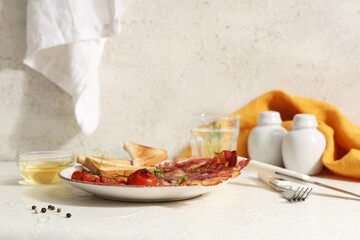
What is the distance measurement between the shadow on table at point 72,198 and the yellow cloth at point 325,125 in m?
0.45

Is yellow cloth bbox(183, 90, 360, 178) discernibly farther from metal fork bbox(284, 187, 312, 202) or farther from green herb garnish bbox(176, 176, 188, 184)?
green herb garnish bbox(176, 176, 188, 184)

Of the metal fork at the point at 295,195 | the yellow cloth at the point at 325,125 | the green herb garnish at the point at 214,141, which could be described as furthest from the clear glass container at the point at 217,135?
the metal fork at the point at 295,195

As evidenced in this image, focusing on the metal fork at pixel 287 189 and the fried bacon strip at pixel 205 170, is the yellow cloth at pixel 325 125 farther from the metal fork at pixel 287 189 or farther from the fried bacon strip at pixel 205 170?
the fried bacon strip at pixel 205 170

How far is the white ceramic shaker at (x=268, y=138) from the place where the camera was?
1.25 metres

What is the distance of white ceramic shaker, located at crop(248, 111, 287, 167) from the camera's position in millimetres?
1251

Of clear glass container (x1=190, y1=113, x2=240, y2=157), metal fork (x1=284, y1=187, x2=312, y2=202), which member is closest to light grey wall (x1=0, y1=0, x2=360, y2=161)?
clear glass container (x1=190, y1=113, x2=240, y2=157)

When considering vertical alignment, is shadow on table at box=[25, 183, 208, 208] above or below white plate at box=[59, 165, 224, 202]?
below

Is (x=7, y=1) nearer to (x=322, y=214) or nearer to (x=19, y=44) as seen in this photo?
(x=19, y=44)

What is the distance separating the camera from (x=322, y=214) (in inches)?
32.1

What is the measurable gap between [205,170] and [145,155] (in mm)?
264

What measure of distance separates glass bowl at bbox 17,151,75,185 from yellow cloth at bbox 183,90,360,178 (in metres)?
0.47

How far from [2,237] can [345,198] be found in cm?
66

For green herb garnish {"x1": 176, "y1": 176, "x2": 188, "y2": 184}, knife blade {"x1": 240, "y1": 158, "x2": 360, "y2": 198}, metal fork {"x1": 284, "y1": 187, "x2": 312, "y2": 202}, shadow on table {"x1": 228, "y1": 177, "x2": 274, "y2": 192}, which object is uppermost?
green herb garnish {"x1": 176, "y1": 176, "x2": 188, "y2": 184}

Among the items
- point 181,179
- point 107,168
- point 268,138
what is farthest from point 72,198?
point 268,138
